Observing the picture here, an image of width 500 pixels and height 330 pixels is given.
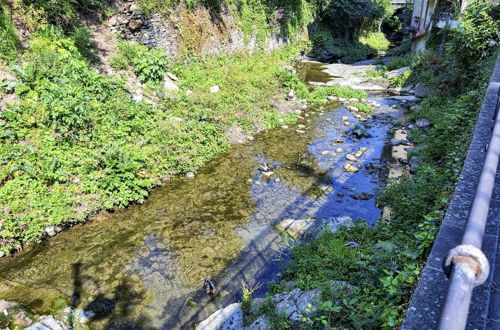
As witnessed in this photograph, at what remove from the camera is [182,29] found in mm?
15492

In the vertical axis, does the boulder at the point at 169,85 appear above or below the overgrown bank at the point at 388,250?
above

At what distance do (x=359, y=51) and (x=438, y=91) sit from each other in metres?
20.8

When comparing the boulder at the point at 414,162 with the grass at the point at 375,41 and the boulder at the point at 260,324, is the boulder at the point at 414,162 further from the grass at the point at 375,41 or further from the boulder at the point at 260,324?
the grass at the point at 375,41

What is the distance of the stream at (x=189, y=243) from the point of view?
19.0 feet

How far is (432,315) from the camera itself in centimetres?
234

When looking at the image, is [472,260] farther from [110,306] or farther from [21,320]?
[21,320]

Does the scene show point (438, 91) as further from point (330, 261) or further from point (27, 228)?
point (27, 228)

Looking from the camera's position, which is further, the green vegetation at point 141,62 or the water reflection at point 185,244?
the green vegetation at point 141,62

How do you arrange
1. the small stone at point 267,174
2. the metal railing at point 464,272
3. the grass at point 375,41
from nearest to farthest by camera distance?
the metal railing at point 464,272 → the small stone at point 267,174 → the grass at point 375,41

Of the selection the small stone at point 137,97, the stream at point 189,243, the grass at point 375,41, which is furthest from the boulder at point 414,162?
the grass at point 375,41

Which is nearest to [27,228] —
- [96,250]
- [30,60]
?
[96,250]

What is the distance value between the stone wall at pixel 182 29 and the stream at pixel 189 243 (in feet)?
23.6

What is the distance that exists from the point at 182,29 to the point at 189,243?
11905mm

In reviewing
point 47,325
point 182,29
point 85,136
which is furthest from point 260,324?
point 182,29
